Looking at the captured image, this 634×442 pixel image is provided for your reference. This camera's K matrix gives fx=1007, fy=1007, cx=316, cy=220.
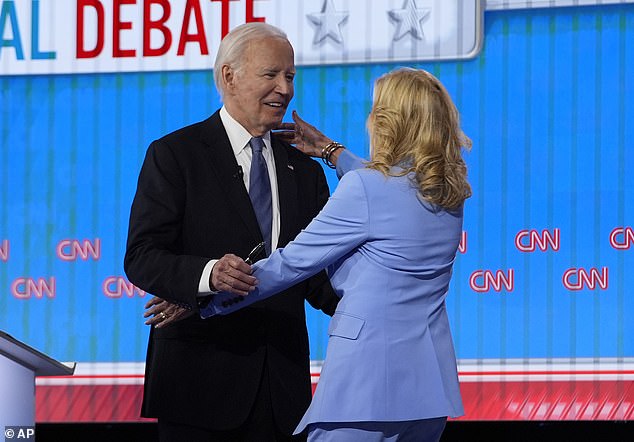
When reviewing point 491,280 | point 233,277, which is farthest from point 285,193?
point 491,280

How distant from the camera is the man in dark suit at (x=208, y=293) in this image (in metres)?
1.80

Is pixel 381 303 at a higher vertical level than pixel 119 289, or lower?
higher

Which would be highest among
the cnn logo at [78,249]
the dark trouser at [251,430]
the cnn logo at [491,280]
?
the cnn logo at [78,249]

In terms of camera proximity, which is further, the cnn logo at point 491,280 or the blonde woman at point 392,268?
the cnn logo at point 491,280

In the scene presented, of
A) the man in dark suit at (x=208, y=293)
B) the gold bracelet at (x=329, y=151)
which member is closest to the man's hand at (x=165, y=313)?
the man in dark suit at (x=208, y=293)

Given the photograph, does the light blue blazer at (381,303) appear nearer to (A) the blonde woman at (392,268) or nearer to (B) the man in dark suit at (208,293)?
(A) the blonde woman at (392,268)

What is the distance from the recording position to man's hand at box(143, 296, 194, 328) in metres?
1.83

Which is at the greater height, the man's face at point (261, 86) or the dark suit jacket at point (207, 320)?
the man's face at point (261, 86)

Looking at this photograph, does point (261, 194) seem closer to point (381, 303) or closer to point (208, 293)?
point (208, 293)

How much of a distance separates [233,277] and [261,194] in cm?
28

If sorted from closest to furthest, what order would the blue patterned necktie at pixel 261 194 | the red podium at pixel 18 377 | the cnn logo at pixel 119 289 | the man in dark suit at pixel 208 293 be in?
the red podium at pixel 18 377, the man in dark suit at pixel 208 293, the blue patterned necktie at pixel 261 194, the cnn logo at pixel 119 289

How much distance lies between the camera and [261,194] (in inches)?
76.2

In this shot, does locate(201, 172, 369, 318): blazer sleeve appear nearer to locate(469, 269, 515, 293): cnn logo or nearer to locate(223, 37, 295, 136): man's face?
locate(223, 37, 295, 136): man's face

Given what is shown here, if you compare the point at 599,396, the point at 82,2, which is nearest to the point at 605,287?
the point at 599,396
